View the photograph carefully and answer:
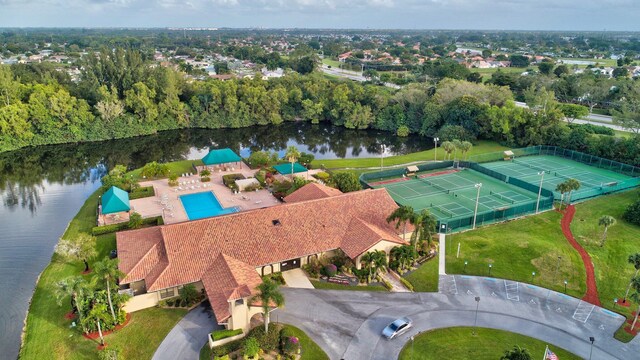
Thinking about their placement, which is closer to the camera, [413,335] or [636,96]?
[413,335]

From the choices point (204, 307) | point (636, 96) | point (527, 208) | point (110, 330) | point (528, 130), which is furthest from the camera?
point (636, 96)

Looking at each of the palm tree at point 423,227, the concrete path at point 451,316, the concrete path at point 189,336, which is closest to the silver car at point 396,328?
the concrete path at point 451,316

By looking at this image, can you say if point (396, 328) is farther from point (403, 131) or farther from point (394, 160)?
point (403, 131)

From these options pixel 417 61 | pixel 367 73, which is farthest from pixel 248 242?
pixel 417 61

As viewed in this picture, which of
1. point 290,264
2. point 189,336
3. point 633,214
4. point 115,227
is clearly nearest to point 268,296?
point 189,336

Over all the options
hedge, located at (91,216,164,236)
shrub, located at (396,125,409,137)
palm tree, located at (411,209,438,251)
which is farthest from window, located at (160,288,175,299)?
shrub, located at (396,125,409,137)

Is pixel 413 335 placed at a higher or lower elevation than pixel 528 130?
lower

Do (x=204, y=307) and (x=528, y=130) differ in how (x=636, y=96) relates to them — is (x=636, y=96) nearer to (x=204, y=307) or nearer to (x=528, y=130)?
(x=528, y=130)

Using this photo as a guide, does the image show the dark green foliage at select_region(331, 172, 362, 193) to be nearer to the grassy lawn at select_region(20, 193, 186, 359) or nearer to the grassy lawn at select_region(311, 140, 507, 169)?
the grassy lawn at select_region(311, 140, 507, 169)
